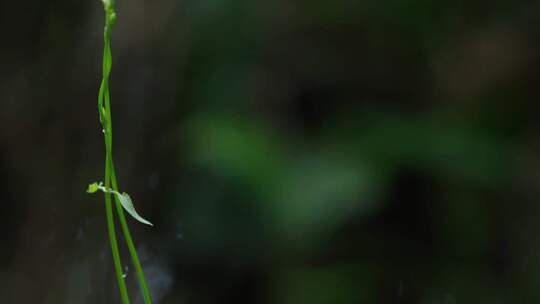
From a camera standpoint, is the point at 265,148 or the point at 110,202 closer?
the point at 110,202

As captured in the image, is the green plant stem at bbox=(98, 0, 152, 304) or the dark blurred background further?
the dark blurred background

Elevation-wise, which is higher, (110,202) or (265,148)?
(110,202)

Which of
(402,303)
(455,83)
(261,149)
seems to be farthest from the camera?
(455,83)

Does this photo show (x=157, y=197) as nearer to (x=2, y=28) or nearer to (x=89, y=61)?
(x=89, y=61)

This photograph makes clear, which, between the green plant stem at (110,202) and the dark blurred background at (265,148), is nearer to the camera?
the green plant stem at (110,202)

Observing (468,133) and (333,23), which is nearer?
(468,133)

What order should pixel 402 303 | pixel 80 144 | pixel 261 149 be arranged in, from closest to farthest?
pixel 261 149 → pixel 402 303 → pixel 80 144

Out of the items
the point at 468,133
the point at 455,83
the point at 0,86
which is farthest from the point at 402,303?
the point at 0,86

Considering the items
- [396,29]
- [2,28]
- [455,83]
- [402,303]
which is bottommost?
[402,303]
